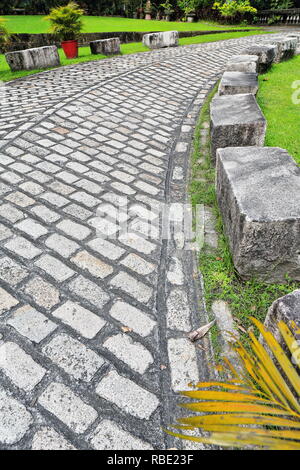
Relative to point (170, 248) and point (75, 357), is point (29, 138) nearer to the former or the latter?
point (170, 248)

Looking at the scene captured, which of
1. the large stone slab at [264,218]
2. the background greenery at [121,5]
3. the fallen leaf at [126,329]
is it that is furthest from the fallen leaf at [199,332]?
the background greenery at [121,5]

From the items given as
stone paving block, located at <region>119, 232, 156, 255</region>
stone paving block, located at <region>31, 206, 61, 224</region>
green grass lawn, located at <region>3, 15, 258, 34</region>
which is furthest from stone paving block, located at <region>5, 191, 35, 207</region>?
green grass lawn, located at <region>3, 15, 258, 34</region>

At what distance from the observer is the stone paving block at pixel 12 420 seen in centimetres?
167

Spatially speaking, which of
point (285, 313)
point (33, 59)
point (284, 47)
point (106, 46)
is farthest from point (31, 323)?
point (106, 46)

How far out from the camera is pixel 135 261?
9.14ft

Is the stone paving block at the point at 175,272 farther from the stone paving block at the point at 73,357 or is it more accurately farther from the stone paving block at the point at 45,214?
the stone paving block at the point at 45,214

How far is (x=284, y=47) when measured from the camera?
28.6 feet

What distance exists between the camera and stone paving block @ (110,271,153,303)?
2.48 m

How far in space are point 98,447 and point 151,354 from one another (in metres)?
0.59

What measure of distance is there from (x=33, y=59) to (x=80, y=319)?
8.20m

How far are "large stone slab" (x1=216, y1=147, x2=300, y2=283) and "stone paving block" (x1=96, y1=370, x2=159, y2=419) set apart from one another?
1111 millimetres

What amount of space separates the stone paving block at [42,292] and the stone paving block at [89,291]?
0.14 meters

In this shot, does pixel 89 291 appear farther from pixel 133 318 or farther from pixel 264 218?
pixel 264 218
